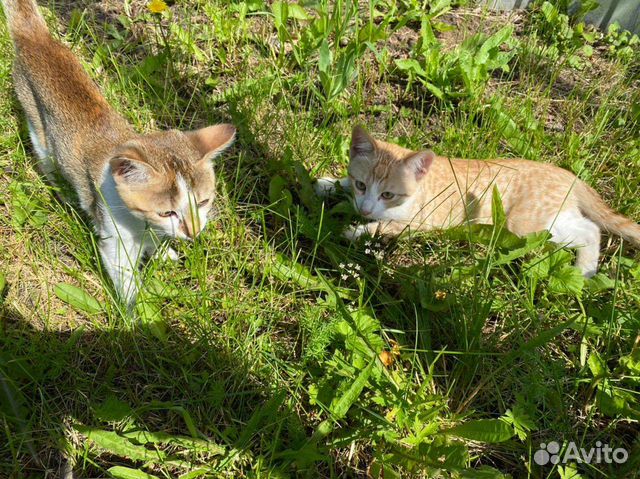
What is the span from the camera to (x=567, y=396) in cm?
213

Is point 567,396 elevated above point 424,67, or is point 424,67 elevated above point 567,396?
point 424,67

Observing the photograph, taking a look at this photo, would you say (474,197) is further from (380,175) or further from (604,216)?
(604,216)

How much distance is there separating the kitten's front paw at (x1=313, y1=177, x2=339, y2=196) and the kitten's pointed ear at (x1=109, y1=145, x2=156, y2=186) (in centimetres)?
110

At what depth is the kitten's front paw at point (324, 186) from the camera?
9.41 feet

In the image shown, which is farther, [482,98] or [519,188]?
[482,98]

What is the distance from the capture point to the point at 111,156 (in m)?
2.16

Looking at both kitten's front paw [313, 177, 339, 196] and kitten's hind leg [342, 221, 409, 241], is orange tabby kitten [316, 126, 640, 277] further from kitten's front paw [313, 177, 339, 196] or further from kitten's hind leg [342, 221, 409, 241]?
kitten's front paw [313, 177, 339, 196]

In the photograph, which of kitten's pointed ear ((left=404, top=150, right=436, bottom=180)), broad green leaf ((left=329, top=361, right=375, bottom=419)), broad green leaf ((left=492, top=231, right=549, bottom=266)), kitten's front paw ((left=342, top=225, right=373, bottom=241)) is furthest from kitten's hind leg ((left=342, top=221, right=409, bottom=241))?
broad green leaf ((left=329, top=361, right=375, bottom=419))

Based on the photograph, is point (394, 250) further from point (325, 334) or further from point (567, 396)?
point (567, 396)

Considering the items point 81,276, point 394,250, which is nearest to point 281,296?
point 394,250

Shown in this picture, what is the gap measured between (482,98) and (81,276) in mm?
2663

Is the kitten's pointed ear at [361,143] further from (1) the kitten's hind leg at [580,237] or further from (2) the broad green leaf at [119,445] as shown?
(2) the broad green leaf at [119,445]

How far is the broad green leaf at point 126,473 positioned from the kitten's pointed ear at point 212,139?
1.29 meters

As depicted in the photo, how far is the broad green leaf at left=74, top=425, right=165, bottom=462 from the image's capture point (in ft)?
5.82
